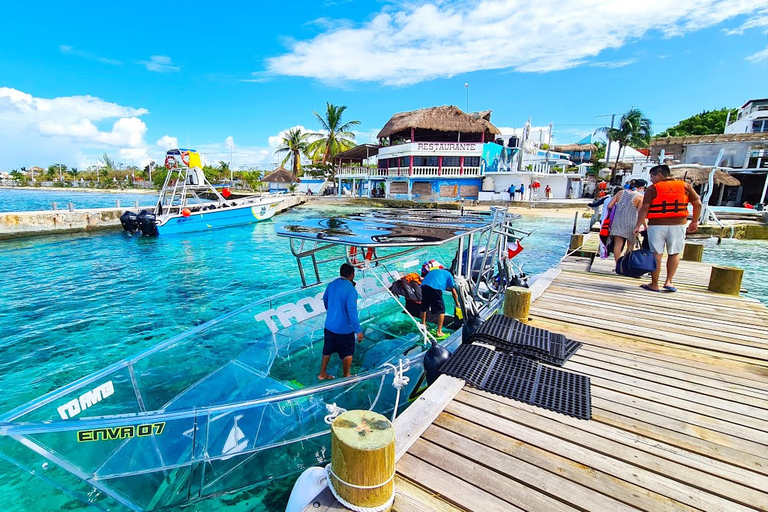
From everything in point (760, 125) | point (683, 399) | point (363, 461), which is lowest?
point (683, 399)

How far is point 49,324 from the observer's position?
332 inches

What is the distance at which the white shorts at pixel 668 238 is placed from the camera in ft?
18.1

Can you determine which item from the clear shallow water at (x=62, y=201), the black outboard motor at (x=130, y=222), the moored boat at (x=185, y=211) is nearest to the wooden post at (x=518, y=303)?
the moored boat at (x=185, y=211)

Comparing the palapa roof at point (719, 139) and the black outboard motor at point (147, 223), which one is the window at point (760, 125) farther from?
the black outboard motor at point (147, 223)

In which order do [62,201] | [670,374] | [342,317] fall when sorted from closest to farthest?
1. [670,374]
2. [342,317]
3. [62,201]

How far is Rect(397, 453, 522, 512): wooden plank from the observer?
2.18 m

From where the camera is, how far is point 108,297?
413 inches

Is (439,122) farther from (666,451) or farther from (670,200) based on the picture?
(666,451)

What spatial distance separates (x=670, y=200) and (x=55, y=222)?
2821cm

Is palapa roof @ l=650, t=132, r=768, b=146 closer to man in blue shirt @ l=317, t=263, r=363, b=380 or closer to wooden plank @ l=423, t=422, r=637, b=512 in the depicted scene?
man in blue shirt @ l=317, t=263, r=363, b=380

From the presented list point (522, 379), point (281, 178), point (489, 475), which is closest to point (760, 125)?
point (522, 379)

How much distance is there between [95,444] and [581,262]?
9.50 meters

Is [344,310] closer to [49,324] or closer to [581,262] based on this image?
[581,262]

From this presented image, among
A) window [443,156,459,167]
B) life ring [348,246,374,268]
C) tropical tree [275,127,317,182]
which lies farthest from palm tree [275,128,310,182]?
life ring [348,246,374,268]
